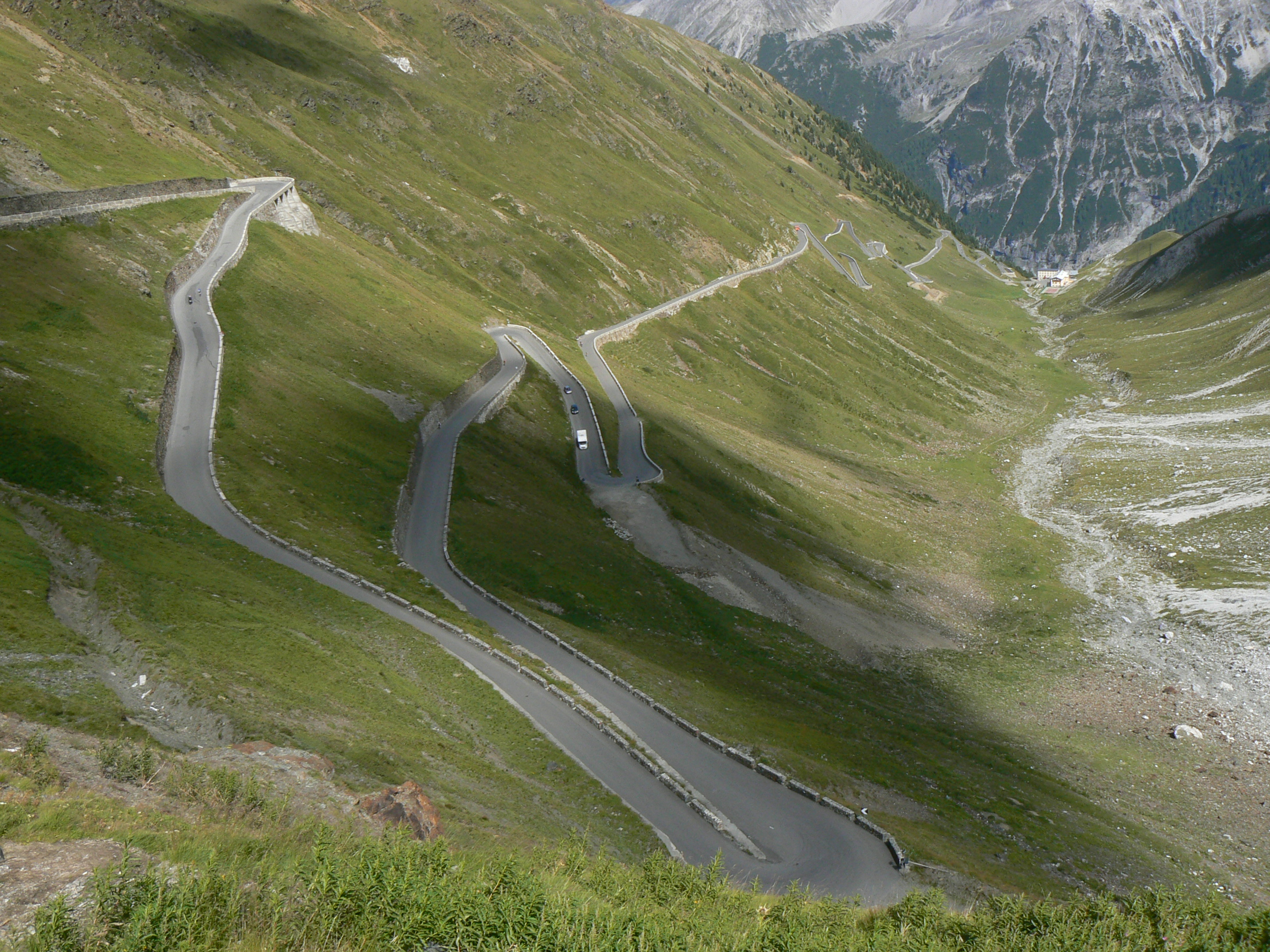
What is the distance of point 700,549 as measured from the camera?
65.1 metres

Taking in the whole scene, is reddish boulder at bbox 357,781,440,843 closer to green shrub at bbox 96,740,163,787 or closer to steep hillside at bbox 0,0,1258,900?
steep hillside at bbox 0,0,1258,900

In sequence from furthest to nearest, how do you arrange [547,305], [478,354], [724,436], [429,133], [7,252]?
[429,133] → [547,305] → [724,436] → [478,354] → [7,252]

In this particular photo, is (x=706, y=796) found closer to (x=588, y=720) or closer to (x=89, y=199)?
(x=588, y=720)

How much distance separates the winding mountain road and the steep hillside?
4.76 feet

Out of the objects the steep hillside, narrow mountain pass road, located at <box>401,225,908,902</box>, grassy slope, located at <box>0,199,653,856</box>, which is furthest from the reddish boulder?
narrow mountain pass road, located at <box>401,225,908,902</box>

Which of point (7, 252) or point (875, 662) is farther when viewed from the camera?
point (875, 662)

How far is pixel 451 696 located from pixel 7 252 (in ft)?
168

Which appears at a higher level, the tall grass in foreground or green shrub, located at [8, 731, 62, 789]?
the tall grass in foreground

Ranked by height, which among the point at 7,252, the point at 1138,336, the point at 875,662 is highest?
the point at 1138,336

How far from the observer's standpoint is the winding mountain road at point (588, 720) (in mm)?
28375


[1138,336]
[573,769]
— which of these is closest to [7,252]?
[573,769]

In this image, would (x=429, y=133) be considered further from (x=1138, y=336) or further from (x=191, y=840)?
(x=1138, y=336)

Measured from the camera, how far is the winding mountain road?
28.4 meters

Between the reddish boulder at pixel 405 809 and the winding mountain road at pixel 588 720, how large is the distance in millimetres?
11462
